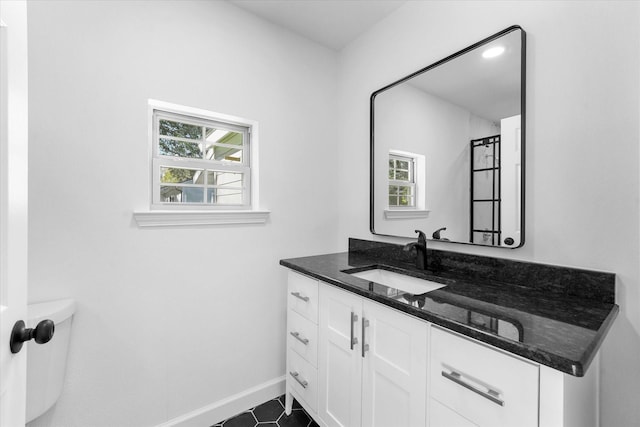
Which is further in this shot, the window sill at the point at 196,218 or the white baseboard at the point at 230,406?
the white baseboard at the point at 230,406

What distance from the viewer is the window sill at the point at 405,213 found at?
1.72m

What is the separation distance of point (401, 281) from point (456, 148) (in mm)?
770

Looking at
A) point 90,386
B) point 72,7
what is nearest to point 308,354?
point 90,386

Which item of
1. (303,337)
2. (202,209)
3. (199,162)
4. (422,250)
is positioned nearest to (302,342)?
(303,337)

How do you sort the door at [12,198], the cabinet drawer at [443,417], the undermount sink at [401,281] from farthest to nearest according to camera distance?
the undermount sink at [401,281] < the cabinet drawer at [443,417] < the door at [12,198]

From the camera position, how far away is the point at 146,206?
155cm

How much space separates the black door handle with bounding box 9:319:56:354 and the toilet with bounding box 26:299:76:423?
2.22 ft

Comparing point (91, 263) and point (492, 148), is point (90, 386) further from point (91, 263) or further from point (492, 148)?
point (492, 148)

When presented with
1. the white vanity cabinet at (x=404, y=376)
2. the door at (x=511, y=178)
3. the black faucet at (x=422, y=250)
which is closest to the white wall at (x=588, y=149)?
the door at (x=511, y=178)

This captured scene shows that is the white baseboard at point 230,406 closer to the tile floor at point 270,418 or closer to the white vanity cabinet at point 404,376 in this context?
the tile floor at point 270,418

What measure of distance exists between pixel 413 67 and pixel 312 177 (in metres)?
0.96

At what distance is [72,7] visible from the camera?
137 cm

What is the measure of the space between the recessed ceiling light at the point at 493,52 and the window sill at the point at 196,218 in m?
1.45

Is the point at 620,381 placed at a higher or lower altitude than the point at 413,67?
lower
